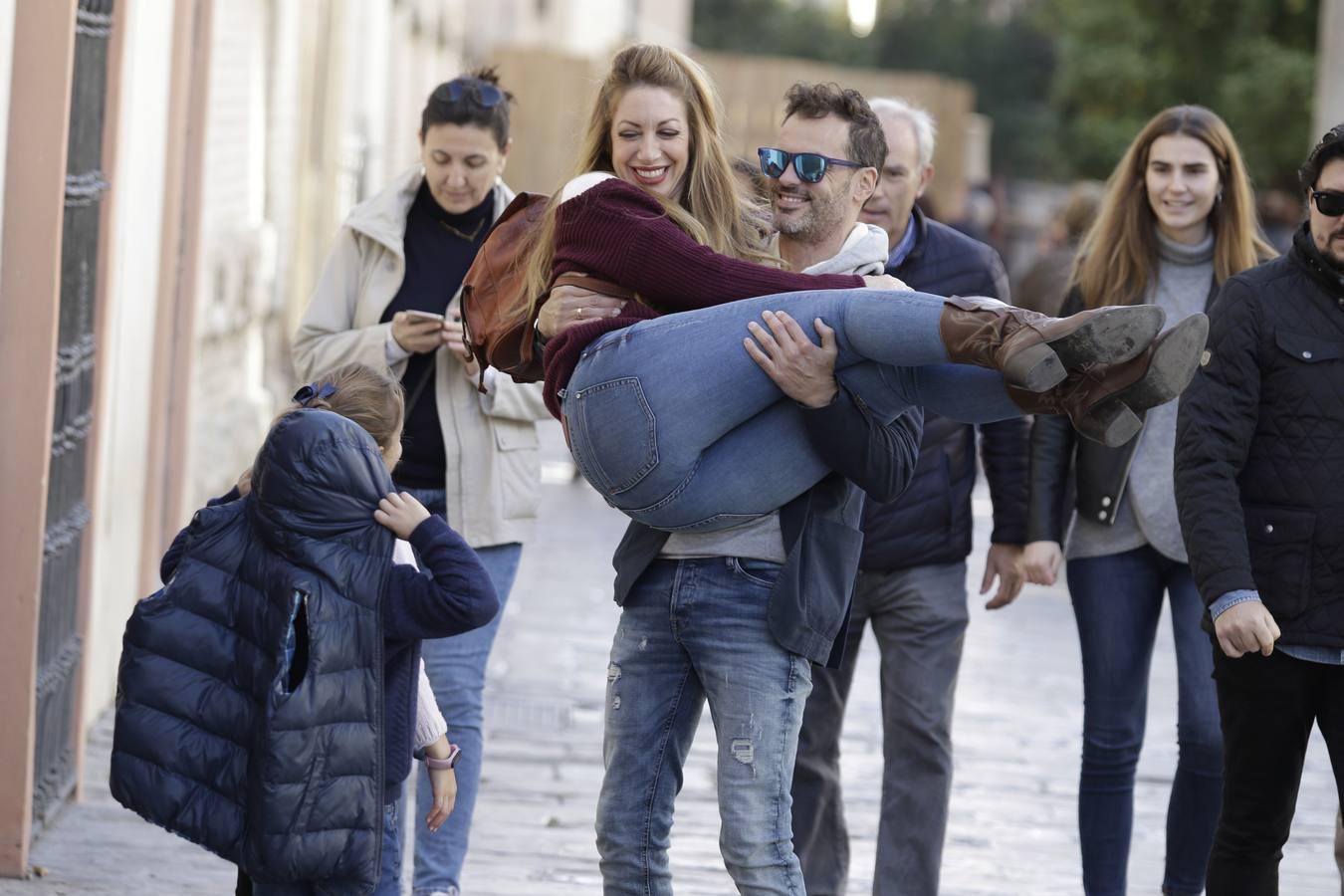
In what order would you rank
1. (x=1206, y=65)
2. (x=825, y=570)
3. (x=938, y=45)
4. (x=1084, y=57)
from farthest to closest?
1. (x=938, y=45)
2. (x=1084, y=57)
3. (x=1206, y=65)
4. (x=825, y=570)

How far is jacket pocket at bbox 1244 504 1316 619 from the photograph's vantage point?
4.57m

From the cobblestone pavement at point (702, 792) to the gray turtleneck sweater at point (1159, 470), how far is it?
1.24 metres

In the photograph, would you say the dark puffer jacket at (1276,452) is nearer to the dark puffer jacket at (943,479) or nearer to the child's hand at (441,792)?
the dark puffer jacket at (943,479)

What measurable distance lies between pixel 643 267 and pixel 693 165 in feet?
1.38

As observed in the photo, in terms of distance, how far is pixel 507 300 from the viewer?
13.9 feet

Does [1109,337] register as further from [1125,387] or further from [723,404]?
[723,404]

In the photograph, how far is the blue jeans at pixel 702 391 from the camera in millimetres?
3670

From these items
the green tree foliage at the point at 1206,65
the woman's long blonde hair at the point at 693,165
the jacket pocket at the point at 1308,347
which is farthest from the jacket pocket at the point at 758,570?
the green tree foliage at the point at 1206,65

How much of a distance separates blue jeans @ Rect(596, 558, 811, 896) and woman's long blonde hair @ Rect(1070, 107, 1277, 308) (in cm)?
189

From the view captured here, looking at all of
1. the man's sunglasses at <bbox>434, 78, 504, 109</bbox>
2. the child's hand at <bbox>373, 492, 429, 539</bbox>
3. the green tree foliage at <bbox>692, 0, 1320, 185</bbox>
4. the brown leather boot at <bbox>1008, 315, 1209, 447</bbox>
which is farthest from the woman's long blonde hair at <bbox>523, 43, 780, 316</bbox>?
the green tree foliage at <bbox>692, 0, 1320, 185</bbox>

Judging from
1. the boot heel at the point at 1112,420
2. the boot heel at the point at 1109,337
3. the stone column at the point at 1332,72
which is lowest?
the boot heel at the point at 1112,420

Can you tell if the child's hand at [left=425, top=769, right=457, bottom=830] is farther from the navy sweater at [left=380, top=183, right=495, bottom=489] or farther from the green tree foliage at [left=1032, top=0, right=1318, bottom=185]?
the green tree foliage at [left=1032, top=0, right=1318, bottom=185]

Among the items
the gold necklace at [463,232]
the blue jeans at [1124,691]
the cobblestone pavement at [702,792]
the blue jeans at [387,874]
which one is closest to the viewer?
the blue jeans at [387,874]

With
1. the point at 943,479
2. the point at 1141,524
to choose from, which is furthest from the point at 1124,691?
the point at 943,479
